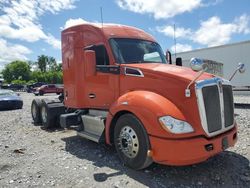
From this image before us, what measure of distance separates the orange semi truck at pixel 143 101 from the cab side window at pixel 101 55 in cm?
2

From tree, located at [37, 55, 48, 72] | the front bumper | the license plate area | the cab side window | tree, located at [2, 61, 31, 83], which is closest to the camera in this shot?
the front bumper

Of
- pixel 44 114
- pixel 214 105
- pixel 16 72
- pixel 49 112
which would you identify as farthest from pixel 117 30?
pixel 16 72

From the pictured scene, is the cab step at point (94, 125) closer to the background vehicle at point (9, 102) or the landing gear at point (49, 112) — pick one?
the landing gear at point (49, 112)

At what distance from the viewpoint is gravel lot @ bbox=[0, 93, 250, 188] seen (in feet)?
15.8

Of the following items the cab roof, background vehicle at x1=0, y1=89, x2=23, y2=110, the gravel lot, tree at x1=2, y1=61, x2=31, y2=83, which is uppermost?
tree at x1=2, y1=61, x2=31, y2=83

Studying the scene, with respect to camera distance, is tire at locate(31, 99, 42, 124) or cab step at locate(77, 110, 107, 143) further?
tire at locate(31, 99, 42, 124)

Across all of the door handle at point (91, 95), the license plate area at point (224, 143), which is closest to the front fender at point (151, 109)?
→ the license plate area at point (224, 143)

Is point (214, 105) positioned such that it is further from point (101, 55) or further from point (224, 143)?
point (101, 55)

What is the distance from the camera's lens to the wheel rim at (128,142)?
16.9ft

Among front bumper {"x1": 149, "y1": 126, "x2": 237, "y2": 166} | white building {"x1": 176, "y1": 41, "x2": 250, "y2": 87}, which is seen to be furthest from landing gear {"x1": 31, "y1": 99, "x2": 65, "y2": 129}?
white building {"x1": 176, "y1": 41, "x2": 250, "y2": 87}

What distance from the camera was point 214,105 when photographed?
4.87m

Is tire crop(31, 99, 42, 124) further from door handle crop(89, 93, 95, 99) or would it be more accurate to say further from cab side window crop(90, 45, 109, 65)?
cab side window crop(90, 45, 109, 65)

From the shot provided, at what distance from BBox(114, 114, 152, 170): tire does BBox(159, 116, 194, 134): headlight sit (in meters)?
0.46

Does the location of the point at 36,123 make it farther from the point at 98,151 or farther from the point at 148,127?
the point at 148,127
